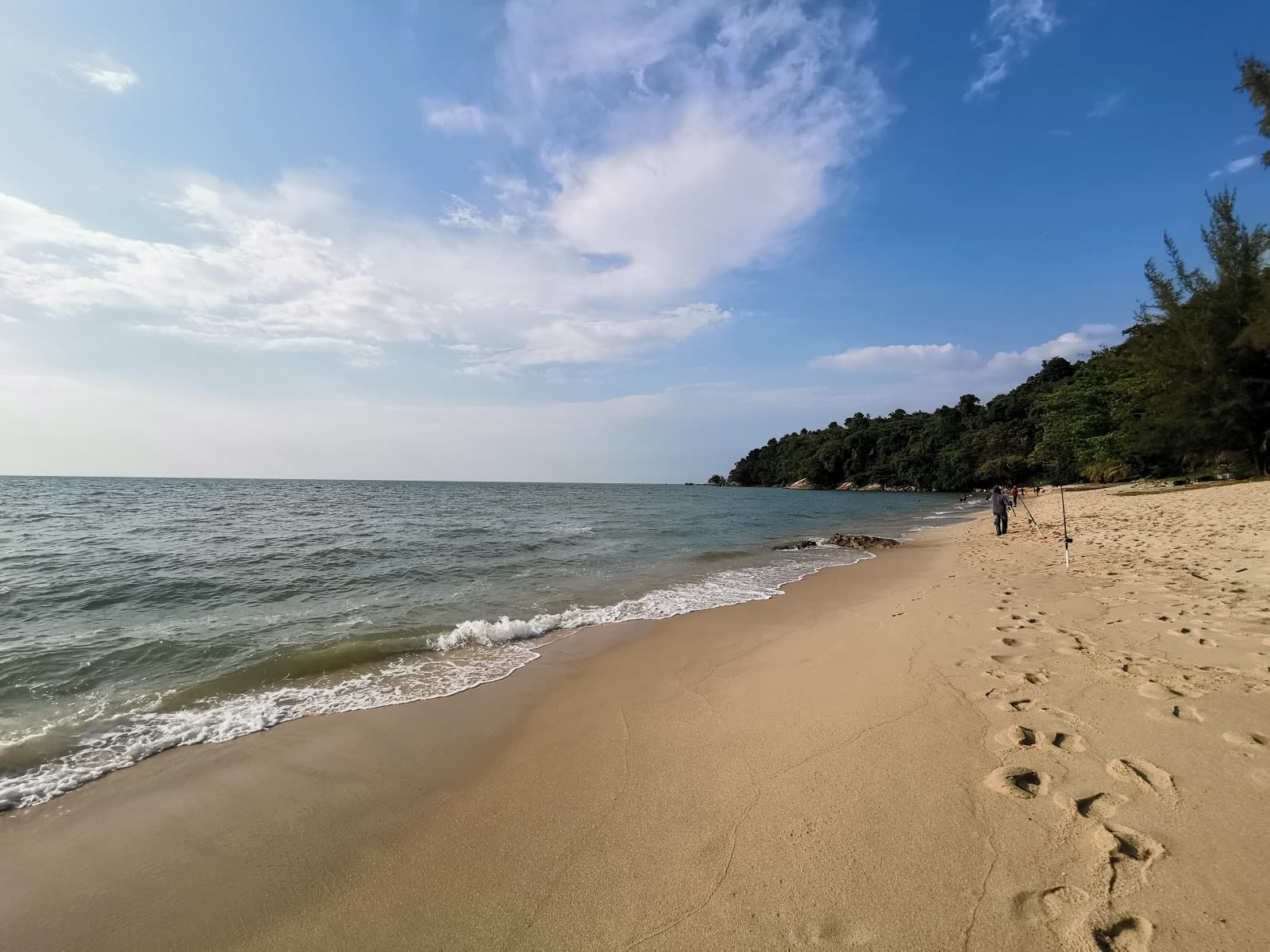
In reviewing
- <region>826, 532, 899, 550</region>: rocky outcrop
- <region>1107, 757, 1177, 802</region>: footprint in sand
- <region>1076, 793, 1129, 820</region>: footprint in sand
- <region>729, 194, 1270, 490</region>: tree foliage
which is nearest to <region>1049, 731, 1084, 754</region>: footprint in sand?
<region>1107, 757, 1177, 802</region>: footprint in sand

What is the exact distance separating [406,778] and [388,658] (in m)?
3.57

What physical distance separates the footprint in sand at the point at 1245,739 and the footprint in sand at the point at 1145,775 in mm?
627

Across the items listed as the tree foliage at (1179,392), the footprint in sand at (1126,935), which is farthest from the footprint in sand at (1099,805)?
the tree foliage at (1179,392)

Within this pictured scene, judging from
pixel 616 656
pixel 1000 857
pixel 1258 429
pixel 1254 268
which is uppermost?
pixel 1254 268

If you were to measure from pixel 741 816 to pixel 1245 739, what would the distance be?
3.28 meters

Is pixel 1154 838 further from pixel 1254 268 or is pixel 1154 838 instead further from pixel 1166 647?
pixel 1254 268

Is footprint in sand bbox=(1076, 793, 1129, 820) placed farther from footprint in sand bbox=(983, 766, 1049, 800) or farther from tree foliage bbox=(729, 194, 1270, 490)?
tree foliage bbox=(729, 194, 1270, 490)

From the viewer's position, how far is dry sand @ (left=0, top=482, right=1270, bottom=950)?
2428mm

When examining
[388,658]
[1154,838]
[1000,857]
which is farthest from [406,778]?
[1154,838]

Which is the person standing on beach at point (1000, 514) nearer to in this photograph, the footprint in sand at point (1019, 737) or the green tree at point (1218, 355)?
the green tree at point (1218, 355)

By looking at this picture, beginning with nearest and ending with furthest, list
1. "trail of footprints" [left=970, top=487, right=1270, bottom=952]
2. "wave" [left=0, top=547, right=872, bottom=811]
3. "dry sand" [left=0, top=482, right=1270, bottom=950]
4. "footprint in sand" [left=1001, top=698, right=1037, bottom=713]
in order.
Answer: "trail of footprints" [left=970, top=487, right=1270, bottom=952]
"dry sand" [left=0, top=482, right=1270, bottom=950]
"footprint in sand" [left=1001, top=698, right=1037, bottom=713]
"wave" [left=0, top=547, right=872, bottom=811]

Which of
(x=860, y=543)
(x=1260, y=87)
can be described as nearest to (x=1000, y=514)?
(x=860, y=543)

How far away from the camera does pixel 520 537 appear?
20875 millimetres

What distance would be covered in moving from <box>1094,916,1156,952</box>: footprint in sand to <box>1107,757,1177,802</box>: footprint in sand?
1122 millimetres
